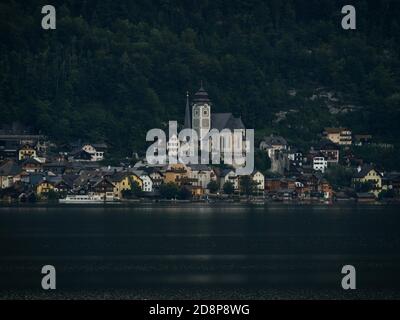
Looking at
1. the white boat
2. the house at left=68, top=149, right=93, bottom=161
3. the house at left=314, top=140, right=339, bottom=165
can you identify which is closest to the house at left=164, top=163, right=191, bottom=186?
the white boat

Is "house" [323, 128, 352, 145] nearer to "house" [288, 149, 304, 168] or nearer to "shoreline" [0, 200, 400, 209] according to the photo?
"house" [288, 149, 304, 168]

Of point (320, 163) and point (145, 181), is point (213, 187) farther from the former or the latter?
point (320, 163)

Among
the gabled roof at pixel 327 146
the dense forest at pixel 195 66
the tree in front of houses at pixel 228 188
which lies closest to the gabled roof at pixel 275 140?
the gabled roof at pixel 327 146

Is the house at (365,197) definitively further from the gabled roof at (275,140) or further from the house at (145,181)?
the house at (145,181)

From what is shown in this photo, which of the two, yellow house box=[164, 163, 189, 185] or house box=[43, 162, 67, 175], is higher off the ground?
house box=[43, 162, 67, 175]

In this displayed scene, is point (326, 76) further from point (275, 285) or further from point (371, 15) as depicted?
point (275, 285)

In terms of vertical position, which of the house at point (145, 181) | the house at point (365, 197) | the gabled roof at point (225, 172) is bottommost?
the house at point (365, 197)
